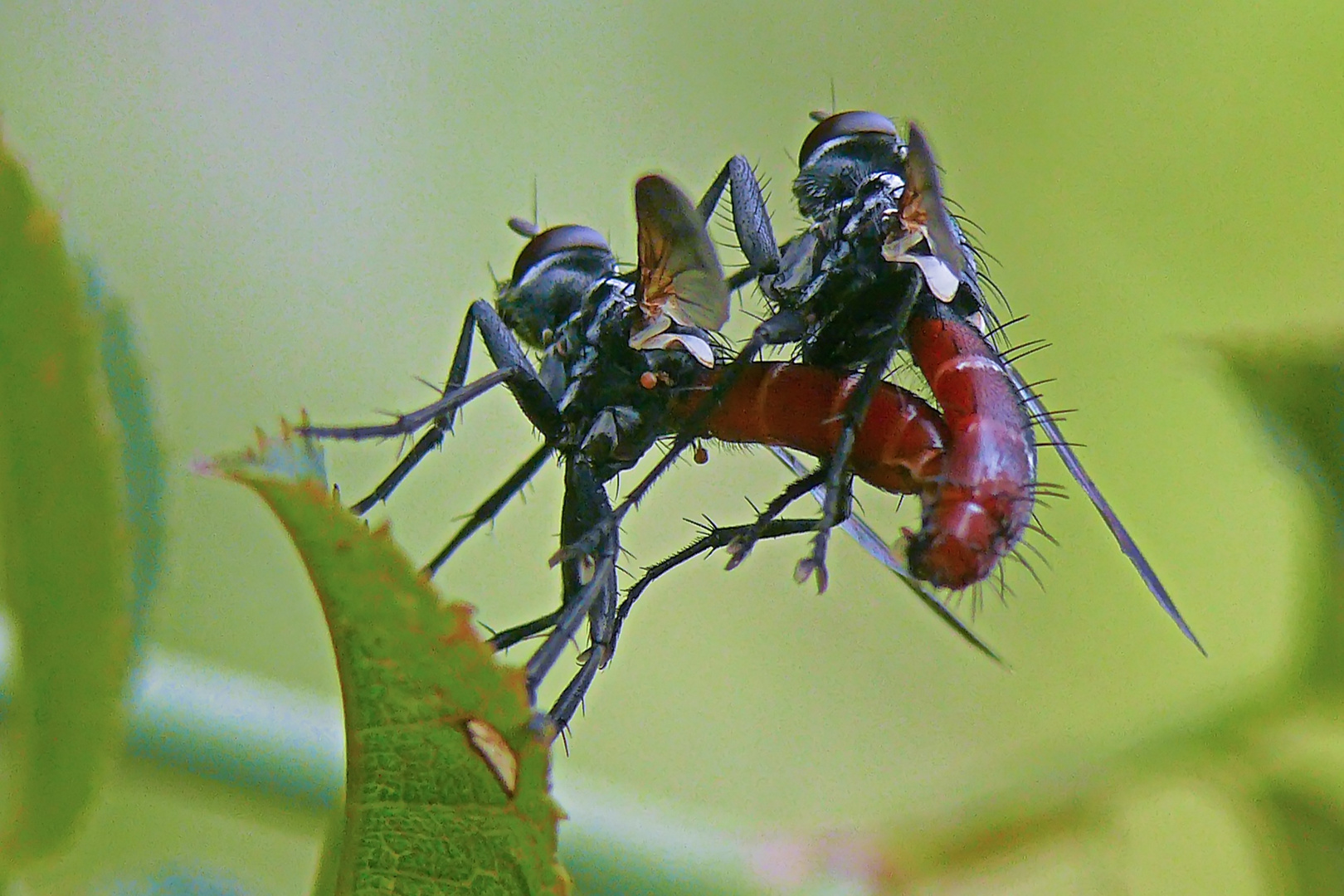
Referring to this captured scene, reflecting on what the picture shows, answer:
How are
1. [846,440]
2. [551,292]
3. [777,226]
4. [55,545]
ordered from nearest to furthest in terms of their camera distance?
1. [55,545]
2. [846,440]
3. [551,292]
4. [777,226]

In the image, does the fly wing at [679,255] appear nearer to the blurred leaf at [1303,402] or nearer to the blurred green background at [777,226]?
the blurred leaf at [1303,402]

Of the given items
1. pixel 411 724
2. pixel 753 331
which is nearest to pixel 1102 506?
pixel 753 331

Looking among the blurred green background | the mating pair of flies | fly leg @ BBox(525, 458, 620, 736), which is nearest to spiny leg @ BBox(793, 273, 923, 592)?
the mating pair of flies

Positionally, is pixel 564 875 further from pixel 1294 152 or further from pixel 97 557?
pixel 1294 152

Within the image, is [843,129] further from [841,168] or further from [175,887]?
[175,887]

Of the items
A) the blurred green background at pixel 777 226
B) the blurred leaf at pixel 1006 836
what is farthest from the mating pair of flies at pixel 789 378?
the blurred green background at pixel 777 226

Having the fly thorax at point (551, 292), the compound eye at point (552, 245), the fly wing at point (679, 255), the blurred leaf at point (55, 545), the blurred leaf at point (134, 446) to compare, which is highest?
the compound eye at point (552, 245)
